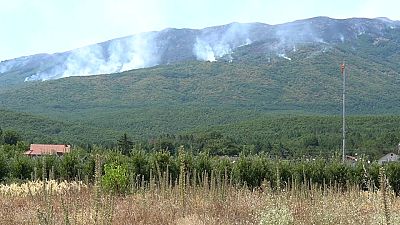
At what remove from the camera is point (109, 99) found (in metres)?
109

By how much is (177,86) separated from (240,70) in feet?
56.7

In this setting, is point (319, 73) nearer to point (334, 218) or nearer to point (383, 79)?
point (383, 79)

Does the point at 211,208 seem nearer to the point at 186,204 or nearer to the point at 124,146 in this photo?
the point at 186,204

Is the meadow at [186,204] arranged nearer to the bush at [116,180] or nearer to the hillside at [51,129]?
the bush at [116,180]

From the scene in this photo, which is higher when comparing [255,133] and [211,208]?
[211,208]

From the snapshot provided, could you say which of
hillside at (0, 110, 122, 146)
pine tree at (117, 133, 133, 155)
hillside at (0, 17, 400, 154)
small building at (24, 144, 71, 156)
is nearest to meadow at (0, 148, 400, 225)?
small building at (24, 144, 71, 156)

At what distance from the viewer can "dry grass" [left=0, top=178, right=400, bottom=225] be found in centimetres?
652

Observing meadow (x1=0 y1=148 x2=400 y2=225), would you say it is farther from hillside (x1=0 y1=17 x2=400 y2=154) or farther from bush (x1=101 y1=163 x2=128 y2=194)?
hillside (x1=0 y1=17 x2=400 y2=154)

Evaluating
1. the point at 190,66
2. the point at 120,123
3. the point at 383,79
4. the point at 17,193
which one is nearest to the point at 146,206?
the point at 17,193

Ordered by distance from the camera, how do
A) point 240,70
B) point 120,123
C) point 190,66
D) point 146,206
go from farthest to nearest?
point 190,66
point 240,70
point 120,123
point 146,206

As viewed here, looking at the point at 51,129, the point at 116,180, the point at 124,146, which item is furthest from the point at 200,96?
the point at 116,180

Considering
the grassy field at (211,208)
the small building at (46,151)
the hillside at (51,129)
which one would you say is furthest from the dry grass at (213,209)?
the hillside at (51,129)

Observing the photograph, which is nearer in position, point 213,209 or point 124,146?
point 213,209

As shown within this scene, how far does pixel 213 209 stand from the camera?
8.88 m
